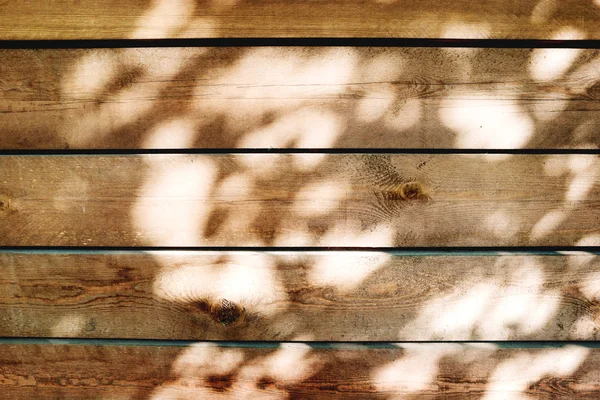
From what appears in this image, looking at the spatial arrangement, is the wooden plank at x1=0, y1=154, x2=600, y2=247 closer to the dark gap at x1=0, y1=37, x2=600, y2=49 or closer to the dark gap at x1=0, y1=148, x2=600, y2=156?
the dark gap at x1=0, y1=148, x2=600, y2=156

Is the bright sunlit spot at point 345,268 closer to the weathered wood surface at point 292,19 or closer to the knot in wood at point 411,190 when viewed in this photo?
the knot in wood at point 411,190

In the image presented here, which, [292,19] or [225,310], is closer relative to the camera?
[292,19]

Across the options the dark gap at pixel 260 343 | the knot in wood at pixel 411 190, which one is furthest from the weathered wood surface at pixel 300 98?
the dark gap at pixel 260 343

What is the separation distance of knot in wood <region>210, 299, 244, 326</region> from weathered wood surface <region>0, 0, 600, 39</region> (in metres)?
0.73

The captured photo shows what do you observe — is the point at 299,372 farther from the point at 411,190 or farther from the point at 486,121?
the point at 486,121

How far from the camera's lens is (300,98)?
1.02m

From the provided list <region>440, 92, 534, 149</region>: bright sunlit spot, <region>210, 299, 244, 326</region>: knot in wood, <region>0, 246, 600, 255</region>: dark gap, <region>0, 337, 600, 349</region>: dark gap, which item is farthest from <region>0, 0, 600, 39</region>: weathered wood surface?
<region>0, 337, 600, 349</region>: dark gap

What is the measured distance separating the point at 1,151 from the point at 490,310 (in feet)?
4.71

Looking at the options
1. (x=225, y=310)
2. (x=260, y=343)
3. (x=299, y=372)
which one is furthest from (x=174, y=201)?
(x=299, y=372)

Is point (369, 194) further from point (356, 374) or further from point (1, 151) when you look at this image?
point (1, 151)

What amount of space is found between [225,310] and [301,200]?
39 centimetres

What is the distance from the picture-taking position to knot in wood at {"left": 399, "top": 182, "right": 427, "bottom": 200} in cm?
105

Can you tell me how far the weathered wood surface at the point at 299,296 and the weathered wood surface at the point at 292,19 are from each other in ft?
1.94

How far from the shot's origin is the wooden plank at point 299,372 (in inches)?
44.9
